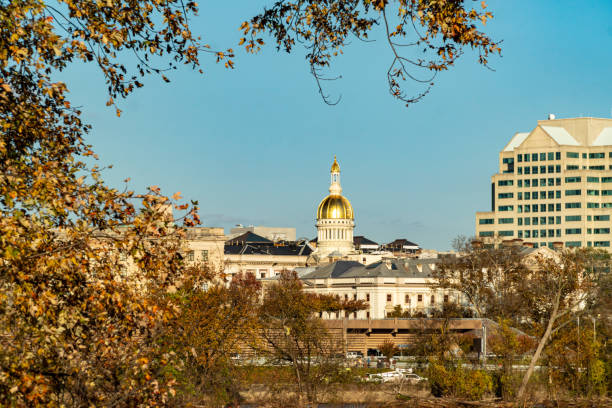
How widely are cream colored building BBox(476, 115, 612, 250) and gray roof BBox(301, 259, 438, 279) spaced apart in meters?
28.8

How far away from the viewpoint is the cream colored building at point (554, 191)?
593 feet

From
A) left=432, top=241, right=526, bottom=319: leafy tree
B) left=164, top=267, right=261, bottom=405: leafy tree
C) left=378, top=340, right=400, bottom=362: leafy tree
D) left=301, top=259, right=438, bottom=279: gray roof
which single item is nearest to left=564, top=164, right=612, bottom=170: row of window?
left=301, top=259, right=438, bottom=279: gray roof

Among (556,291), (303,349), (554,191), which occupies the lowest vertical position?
(303,349)

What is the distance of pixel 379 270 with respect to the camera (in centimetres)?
15325

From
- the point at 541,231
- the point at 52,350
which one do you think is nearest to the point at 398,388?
the point at 52,350

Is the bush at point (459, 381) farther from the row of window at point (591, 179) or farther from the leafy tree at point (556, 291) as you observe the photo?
the row of window at point (591, 179)

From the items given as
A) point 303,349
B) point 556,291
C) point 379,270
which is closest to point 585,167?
point 379,270

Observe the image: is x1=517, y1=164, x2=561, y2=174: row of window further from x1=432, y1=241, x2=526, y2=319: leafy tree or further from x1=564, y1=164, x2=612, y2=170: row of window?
x1=432, y1=241, x2=526, y2=319: leafy tree

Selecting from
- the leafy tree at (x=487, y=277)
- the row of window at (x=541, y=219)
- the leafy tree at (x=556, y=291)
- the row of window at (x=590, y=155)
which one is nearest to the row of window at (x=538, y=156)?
the row of window at (x=590, y=155)

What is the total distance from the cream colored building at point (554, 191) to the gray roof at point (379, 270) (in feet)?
94.6

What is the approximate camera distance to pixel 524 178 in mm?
185875

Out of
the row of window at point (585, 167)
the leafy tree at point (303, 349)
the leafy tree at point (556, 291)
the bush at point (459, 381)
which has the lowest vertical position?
the bush at point (459, 381)

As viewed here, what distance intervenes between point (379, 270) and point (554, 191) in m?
45.9

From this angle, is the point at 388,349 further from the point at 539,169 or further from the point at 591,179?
the point at 591,179
